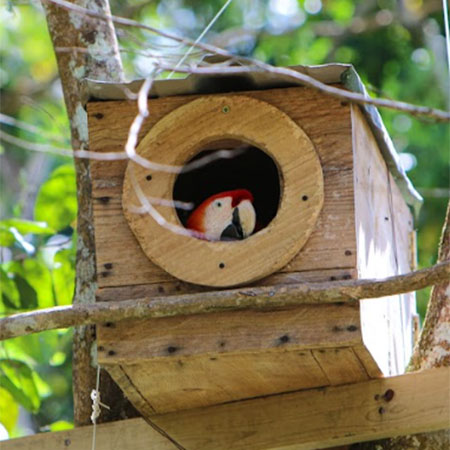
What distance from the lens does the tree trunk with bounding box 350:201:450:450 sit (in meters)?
3.43

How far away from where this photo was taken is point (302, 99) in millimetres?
3367

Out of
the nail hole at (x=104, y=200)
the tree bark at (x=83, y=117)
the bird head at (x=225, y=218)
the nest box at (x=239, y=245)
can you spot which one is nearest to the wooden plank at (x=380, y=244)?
the nest box at (x=239, y=245)

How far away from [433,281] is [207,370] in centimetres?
76

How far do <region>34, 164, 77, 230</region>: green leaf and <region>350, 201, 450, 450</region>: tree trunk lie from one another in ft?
5.23

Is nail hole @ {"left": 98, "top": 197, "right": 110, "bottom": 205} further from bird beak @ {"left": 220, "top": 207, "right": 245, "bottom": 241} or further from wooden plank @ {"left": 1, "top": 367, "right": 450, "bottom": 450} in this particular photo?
wooden plank @ {"left": 1, "top": 367, "right": 450, "bottom": 450}

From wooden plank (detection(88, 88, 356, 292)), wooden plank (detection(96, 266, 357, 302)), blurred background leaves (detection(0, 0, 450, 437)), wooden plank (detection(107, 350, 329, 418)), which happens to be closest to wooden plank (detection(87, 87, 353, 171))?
wooden plank (detection(88, 88, 356, 292))

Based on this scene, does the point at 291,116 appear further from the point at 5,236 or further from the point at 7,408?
the point at 7,408

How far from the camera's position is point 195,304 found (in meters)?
3.14

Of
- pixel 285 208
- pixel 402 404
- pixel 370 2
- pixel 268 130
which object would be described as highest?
pixel 370 2

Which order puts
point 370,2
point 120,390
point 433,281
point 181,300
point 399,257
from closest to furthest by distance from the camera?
1. point 433,281
2. point 181,300
3. point 120,390
4. point 399,257
5. point 370,2

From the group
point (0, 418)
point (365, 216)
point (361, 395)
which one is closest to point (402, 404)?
point (361, 395)

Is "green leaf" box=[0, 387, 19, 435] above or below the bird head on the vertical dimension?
below

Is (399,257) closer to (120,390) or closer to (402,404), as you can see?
(402,404)

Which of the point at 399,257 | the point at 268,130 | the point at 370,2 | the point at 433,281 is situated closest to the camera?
the point at 433,281
